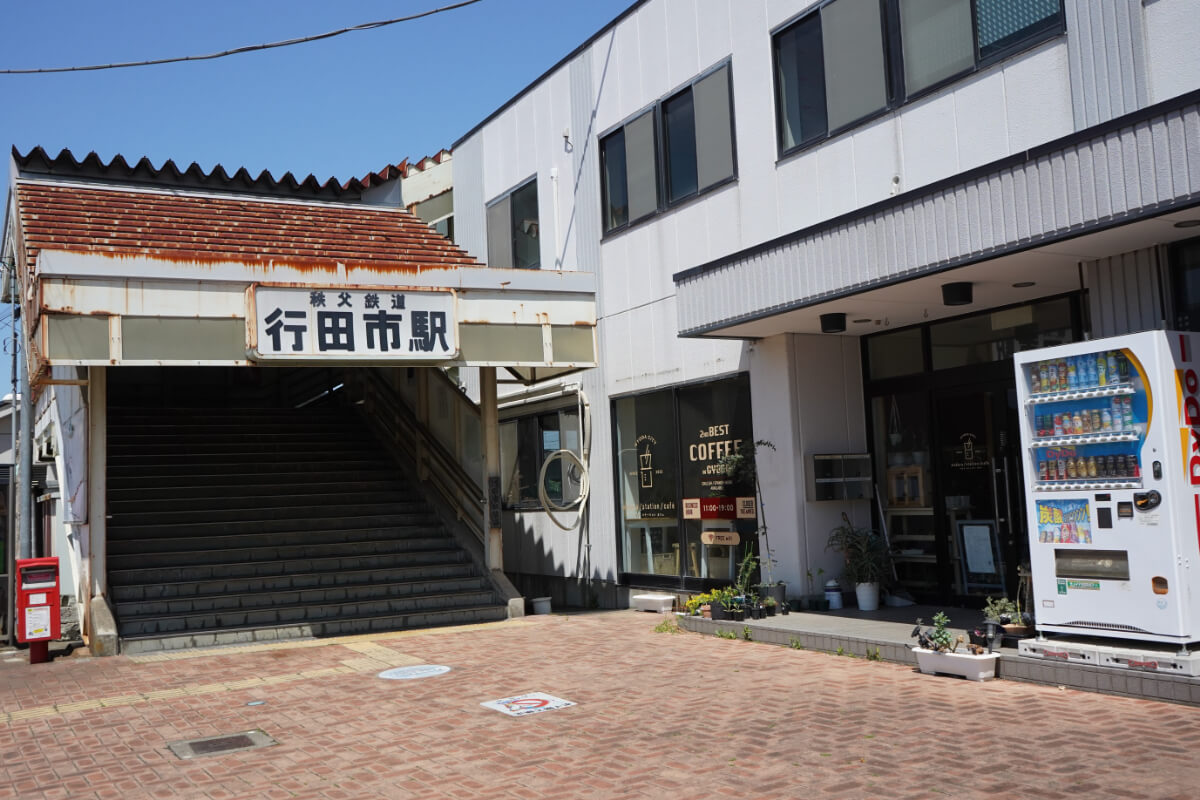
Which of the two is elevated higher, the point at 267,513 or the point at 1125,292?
the point at 1125,292

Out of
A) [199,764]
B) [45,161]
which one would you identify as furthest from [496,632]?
[45,161]

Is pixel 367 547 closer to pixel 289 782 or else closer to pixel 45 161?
pixel 45 161

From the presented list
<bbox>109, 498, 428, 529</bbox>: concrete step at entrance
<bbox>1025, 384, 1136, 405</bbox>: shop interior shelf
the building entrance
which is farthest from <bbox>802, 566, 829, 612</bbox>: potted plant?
<bbox>109, 498, 428, 529</bbox>: concrete step at entrance

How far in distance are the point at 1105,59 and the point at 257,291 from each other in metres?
8.98

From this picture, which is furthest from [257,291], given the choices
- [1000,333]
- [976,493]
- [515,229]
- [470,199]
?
[976,493]

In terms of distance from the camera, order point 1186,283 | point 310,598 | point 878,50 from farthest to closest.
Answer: point 310,598, point 878,50, point 1186,283

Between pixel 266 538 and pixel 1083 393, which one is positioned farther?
pixel 266 538

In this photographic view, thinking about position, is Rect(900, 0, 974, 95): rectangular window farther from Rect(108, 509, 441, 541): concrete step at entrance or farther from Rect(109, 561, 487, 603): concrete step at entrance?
Answer: Rect(108, 509, 441, 541): concrete step at entrance

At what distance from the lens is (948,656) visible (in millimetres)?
8781

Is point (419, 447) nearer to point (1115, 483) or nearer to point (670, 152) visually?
point (670, 152)

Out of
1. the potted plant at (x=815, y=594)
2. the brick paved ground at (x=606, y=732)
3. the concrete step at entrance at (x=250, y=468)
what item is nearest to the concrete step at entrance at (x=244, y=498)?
the concrete step at entrance at (x=250, y=468)

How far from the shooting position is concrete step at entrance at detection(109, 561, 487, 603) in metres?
13.8

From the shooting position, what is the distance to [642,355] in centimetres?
1503

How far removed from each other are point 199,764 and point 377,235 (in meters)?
10.6
